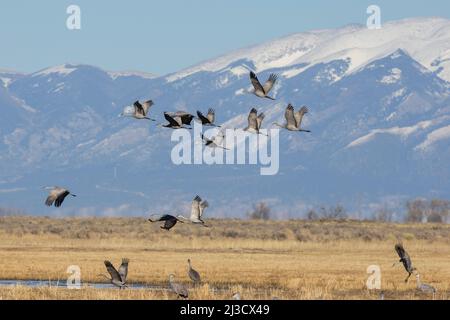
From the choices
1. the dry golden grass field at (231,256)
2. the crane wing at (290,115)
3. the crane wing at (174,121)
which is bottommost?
the dry golden grass field at (231,256)

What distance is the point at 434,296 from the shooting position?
3400 cm

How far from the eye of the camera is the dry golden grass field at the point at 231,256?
1396 inches

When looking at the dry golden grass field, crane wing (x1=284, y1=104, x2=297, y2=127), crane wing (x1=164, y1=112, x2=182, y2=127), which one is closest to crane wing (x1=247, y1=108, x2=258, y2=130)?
crane wing (x1=284, y1=104, x2=297, y2=127)

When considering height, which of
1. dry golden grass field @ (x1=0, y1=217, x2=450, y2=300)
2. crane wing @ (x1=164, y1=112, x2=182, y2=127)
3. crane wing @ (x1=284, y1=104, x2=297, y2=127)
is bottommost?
dry golden grass field @ (x1=0, y1=217, x2=450, y2=300)

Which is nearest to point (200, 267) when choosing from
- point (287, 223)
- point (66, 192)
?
point (66, 192)

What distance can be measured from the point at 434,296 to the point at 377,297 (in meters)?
1.27

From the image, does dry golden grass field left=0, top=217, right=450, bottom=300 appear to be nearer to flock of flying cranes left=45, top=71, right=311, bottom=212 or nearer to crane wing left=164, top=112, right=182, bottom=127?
flock of flying cranes left=45, top=71, right=311, bottom=212

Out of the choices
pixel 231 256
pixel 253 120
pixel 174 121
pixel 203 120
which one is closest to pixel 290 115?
pixel 253 120

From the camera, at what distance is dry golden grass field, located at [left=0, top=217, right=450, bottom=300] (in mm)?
35469

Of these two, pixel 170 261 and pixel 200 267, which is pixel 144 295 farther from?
pixel 170 261

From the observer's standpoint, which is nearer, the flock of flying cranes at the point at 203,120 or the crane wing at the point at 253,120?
the flock of flying cranes at the point at 203,120

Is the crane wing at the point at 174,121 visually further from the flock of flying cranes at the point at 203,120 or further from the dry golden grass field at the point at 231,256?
the dry golden grass field at the point at 231,256

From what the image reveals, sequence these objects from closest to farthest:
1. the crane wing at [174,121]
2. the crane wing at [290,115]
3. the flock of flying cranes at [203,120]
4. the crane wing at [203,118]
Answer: the flock of flying cranes at [203,120] < the crane wing at [203,118] < the crane wing at [174,121] < the crane wing at [290,115]

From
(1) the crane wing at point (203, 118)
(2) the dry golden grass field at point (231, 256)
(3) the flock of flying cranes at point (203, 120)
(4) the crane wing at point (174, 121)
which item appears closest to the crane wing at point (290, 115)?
(3) the flock of flying cranes at point (203, 120)
